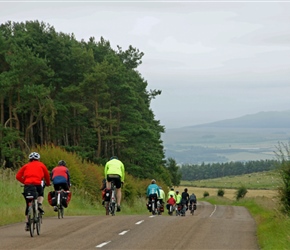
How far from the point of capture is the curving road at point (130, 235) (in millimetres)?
15117

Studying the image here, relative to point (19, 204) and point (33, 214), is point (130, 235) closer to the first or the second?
point (33, 214)

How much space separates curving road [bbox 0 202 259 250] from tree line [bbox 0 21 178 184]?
4567 centimetres

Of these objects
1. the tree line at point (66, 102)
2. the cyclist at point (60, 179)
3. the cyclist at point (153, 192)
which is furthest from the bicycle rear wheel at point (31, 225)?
Result: the tree line at point (66, 102)

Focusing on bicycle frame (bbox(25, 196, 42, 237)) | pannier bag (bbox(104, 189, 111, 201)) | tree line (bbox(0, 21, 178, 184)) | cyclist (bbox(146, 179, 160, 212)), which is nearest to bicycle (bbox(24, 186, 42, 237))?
bicycle frame (bbox(25, 196, 42, 237))

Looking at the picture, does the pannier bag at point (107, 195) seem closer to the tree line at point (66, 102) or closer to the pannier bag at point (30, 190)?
the pannier bag at point (30, 190)

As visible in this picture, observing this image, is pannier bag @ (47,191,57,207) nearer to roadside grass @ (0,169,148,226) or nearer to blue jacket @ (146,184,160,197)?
roadside grass @ (0,169,148,226)

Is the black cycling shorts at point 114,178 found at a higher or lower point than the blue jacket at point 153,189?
higher

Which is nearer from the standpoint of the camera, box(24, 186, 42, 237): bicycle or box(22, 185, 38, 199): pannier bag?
box(24, 186, 42, 237): bicycle

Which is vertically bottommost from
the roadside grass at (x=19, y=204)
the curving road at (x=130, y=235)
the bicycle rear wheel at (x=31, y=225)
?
the curving road at (x=130, y=235)

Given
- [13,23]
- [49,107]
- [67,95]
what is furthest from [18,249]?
[13,23]

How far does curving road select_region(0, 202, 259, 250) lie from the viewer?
15.1 m

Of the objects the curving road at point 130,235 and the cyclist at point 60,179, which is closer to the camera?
the curving road at point 130,235

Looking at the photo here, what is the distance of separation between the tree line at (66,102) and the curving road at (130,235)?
1798 inches

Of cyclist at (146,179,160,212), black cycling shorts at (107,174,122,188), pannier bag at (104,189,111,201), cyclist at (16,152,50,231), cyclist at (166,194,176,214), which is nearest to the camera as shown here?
cyclist at (16,152,50,231)
